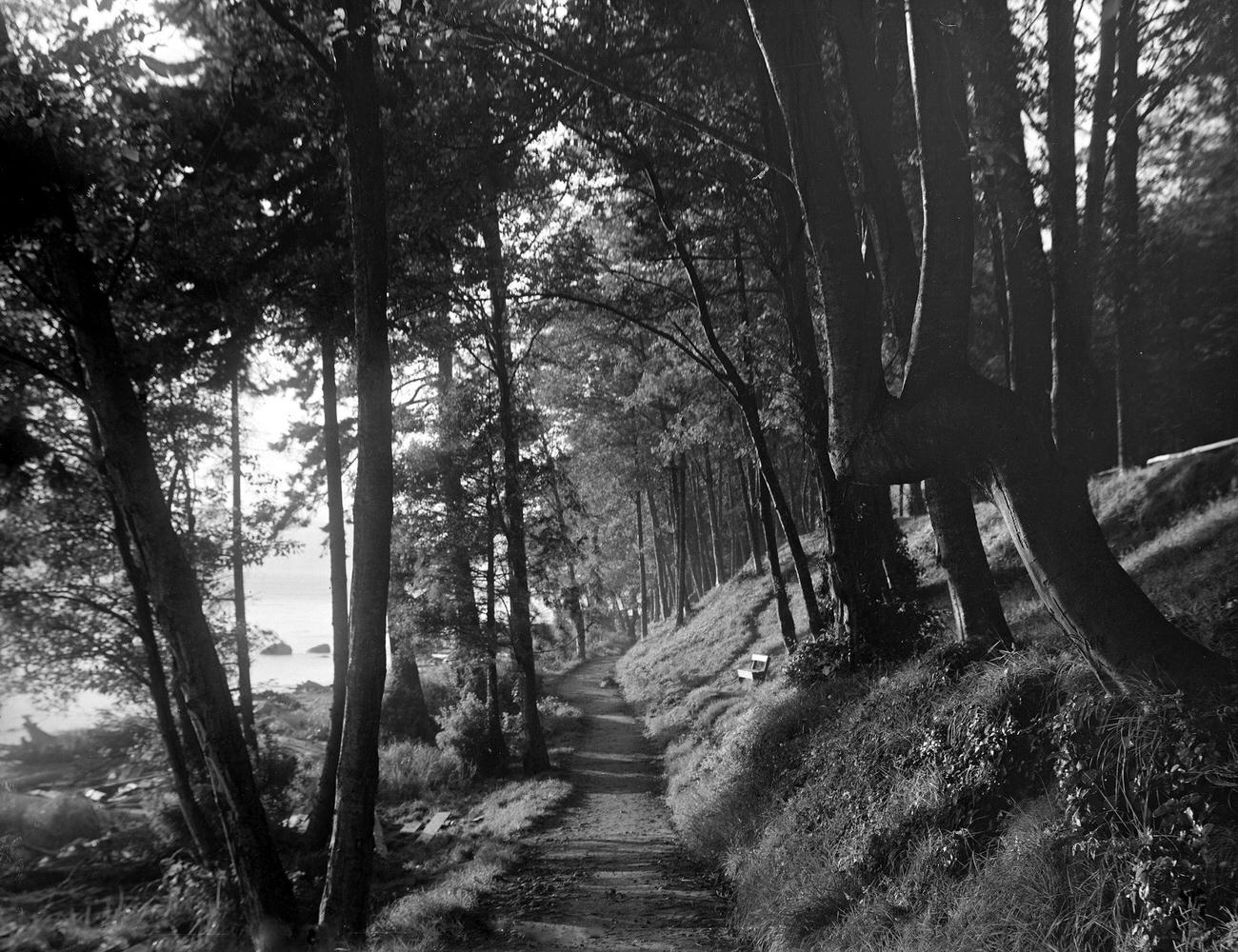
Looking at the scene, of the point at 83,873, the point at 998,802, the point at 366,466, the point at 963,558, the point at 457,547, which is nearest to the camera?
the point at 998,802

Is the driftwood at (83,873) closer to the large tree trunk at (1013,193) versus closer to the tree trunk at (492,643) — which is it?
the tree trunk at (492,643)

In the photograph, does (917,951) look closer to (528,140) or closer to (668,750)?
(528,140)

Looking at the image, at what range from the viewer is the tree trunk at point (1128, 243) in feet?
32.2

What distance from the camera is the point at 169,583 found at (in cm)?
696

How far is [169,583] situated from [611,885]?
5608 mm

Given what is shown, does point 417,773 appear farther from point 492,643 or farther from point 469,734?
point 492,643

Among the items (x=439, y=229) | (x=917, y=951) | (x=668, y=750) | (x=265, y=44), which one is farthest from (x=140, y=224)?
(x=668, y=750)

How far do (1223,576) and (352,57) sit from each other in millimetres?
8899

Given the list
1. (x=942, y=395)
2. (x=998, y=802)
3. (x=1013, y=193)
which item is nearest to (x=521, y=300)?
(x=1013, y=193)

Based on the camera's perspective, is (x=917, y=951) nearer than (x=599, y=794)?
Yes

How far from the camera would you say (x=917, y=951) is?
427 cm

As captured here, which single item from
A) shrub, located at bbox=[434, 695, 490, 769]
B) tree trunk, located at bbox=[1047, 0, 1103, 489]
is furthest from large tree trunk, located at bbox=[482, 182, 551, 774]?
tree trunk, located at bbox=[1047, 0, 1103, 489]

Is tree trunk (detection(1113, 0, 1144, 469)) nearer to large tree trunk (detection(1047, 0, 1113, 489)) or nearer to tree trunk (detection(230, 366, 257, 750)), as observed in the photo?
large tree trunk (detection(1047, 0, 1113, 489))

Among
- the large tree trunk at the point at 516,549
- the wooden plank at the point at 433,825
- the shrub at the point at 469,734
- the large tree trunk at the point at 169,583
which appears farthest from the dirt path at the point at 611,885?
the shrub at the point at 469,734
